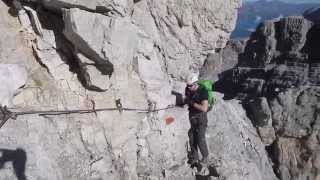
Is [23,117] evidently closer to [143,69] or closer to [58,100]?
[58,100]

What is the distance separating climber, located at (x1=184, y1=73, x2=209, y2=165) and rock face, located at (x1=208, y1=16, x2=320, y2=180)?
2.87 m

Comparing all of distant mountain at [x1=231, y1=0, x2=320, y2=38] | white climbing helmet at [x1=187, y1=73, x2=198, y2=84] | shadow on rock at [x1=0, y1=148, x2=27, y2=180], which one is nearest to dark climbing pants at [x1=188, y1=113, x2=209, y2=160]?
white climbing helmet at [x1=187, y1=73, x2=198, y2=84]

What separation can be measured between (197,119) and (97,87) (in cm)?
246

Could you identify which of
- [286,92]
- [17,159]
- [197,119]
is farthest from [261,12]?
[17,159]

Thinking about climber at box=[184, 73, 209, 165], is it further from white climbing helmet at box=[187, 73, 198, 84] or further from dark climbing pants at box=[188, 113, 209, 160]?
white climbing helmet at box=[187, 73, 198, 84]

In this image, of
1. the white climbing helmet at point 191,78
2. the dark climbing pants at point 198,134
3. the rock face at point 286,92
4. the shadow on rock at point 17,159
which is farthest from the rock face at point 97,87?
the rock face at point 286,92

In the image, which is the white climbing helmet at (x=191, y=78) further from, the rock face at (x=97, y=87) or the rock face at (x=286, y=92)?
the rock face at (x=286, y=92)

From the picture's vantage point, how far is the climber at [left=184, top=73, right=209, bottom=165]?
9.55 m

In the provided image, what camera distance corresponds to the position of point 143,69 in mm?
9047

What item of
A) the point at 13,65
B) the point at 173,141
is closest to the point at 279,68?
the point at 173,141

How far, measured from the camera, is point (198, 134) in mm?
9773

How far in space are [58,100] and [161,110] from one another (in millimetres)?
2345

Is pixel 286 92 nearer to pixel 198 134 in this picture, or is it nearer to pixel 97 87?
pixel 198 134

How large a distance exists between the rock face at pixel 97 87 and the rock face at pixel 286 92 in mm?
2284
